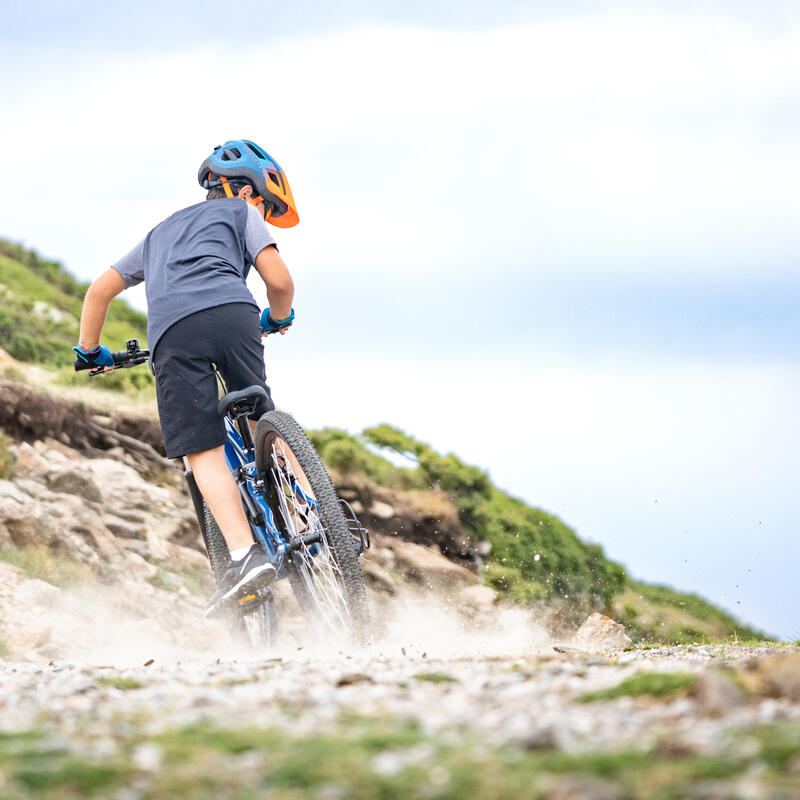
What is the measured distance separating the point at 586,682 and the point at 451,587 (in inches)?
317

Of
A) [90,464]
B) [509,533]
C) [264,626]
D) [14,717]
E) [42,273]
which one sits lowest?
[14,717]

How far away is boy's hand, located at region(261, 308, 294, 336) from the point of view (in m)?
5.82

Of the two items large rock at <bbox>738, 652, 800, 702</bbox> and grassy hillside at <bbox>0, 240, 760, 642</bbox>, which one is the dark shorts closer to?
large rock at <bbox>738, 652, 800, 702</bbox>

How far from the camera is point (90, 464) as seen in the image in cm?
1056

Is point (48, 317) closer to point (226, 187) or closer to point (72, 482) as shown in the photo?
point (72, 482)

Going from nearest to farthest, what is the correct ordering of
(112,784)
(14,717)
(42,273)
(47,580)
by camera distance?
(112,784) < (14,717) < (47,580) < (42,273)

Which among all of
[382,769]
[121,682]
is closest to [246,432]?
[121,682]

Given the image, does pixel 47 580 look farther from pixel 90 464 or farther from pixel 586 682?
pixel 586 682

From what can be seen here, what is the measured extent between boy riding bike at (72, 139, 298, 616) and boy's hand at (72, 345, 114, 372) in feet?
2.50

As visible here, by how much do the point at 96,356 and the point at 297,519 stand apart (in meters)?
1.74

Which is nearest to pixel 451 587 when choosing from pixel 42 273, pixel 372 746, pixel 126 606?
pixel 126 606

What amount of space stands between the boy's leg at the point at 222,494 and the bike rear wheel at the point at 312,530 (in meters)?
0.18

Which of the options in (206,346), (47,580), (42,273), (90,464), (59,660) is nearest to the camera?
(206,346)

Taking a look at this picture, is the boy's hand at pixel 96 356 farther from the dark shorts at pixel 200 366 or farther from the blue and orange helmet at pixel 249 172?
the blue and orange helmet at pixel 249 172
